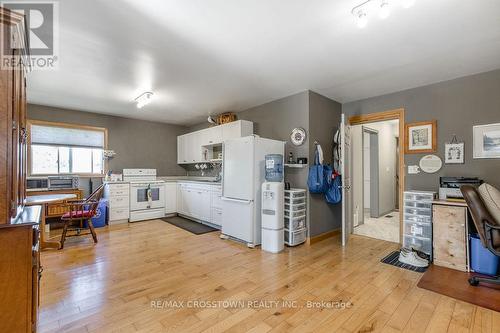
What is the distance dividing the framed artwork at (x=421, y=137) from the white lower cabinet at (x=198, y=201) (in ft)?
11.2

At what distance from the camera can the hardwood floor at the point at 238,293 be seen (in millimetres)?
1769

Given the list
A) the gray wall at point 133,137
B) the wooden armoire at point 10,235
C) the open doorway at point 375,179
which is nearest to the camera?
the wooden armoire at point 10,235

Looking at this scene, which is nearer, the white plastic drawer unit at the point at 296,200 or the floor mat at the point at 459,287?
the floor mat at the point at 459,287

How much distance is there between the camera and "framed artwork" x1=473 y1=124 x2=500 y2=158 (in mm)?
2898

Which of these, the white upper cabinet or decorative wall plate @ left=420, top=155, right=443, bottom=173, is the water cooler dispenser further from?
decorative wall plate @ left=420, top=155, right=443, bottom=173

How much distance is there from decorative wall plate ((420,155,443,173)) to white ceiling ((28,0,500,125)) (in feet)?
3.69

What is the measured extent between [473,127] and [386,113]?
111 cm

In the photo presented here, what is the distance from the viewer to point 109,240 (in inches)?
151

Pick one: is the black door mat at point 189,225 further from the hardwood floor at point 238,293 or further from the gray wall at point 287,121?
the gray wall at point 287,121

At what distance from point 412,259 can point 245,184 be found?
2.43 m

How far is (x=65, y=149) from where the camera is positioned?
5.01m

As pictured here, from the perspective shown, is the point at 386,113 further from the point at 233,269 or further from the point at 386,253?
the point at 233,269

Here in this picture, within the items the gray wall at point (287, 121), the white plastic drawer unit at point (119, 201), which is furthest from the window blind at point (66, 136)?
the gray wall at point (287, 121)

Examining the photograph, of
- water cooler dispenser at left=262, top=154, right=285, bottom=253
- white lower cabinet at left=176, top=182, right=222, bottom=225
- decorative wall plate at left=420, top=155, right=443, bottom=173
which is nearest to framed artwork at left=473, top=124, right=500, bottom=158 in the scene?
decorative wall plate at left=420, top=155, right=443, bottom=173
